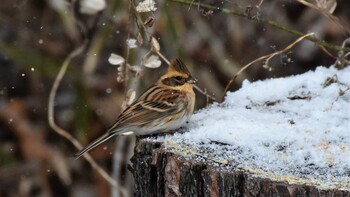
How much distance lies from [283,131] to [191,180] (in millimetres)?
545

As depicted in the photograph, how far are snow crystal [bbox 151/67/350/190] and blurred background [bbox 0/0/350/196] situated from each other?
1.95 meters

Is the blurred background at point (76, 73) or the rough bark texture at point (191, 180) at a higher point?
the blurred background at point (76, 73)

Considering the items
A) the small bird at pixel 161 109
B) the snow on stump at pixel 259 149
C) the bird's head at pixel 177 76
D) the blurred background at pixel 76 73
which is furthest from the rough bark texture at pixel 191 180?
the blurred background at pixel 76 73

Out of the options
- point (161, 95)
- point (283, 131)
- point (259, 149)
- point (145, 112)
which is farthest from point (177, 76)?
point (259, 149)

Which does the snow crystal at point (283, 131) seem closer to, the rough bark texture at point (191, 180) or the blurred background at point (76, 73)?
the rough bark texture at point (191, 180)

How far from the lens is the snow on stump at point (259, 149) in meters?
3.54

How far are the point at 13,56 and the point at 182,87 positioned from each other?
84.2 inches

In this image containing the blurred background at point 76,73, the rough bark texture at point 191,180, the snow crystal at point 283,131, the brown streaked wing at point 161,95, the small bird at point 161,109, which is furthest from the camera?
the blurred background at point 76,73

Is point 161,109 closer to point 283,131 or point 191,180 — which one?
point 283,131

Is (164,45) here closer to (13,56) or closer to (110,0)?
(110,0)

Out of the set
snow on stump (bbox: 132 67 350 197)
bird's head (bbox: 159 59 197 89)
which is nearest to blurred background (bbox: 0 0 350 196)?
bird's head (bbox: 159 59 197 89)

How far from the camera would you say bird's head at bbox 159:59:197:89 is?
15.4 feet

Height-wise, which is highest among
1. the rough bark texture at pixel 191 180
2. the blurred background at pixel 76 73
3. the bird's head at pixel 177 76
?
the blurred background at pixel 76 73

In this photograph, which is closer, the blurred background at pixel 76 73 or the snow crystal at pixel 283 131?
the snow crystal at pixel 283 131
